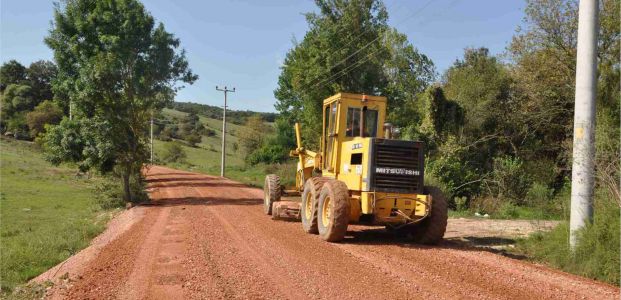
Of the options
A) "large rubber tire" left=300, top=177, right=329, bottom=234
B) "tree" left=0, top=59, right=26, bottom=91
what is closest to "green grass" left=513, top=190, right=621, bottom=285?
"large rubber tire" left=300, top=177, right=329, bottom=234

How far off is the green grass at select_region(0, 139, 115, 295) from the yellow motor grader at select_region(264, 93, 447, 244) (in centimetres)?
591

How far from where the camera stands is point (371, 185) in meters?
11.4

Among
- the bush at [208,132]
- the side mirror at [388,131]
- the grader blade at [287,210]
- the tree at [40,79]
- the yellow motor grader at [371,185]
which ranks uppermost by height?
the tree at [40,79]

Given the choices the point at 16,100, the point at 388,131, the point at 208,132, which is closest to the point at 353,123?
the point at 388,131

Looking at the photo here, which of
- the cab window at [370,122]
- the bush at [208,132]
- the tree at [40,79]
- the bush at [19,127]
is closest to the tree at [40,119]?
the bush at [19,127]

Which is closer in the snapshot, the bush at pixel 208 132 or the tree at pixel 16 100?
the tree at pixel 16 100

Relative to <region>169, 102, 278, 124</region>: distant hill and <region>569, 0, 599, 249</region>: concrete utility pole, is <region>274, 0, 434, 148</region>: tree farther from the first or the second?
<region>169, 102, 278, 124</region>: distant hill

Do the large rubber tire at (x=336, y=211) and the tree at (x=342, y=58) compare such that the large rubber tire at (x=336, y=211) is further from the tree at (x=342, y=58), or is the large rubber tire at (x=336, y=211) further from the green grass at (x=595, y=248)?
the tree at (x=342, y=58)

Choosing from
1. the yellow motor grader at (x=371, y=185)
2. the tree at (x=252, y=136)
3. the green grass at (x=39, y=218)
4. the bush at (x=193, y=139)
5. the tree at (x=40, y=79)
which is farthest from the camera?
the bush at (x=193, y=139)

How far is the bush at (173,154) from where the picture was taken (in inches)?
2918

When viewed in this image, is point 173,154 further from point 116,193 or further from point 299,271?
point 299,271

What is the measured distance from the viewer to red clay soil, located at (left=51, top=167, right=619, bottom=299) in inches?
295

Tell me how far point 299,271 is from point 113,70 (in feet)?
Answer: 54.2

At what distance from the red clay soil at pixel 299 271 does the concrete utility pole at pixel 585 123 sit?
127 centimetres
